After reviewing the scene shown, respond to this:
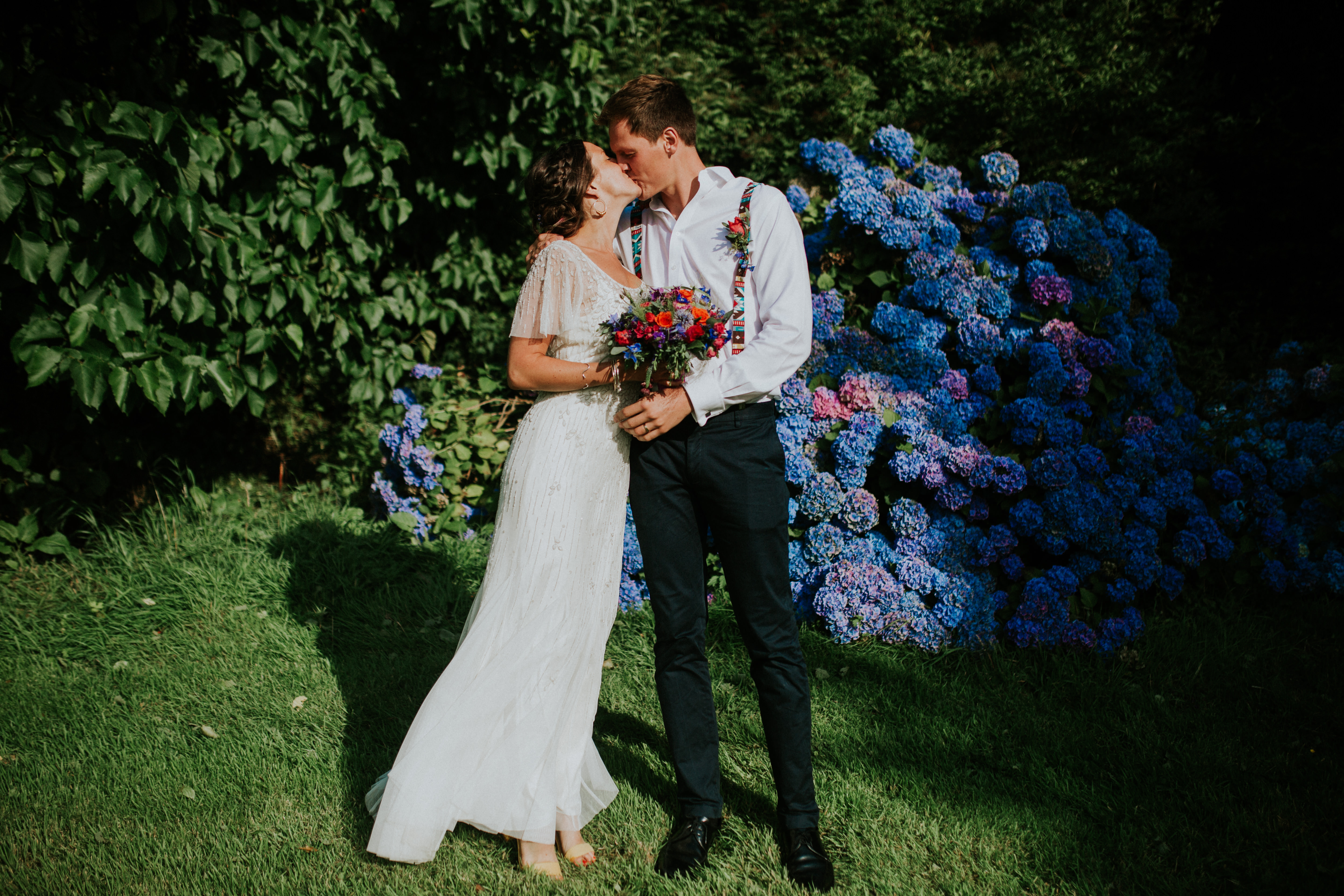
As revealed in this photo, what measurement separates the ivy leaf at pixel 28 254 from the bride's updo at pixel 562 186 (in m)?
2.26

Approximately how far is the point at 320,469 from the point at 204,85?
2294 mm

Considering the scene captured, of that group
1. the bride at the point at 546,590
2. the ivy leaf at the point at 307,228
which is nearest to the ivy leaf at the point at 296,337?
the ivy leaf at the point at 307,228

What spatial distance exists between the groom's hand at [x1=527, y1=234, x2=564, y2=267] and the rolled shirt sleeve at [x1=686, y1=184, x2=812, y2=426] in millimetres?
607

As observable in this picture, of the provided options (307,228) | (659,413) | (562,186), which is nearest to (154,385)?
(307,228)

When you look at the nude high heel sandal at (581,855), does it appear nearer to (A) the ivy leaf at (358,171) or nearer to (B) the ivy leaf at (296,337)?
(B) the ivy leaf at (296,337)

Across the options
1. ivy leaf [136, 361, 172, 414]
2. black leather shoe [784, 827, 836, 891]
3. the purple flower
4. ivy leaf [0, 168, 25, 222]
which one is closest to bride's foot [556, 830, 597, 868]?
black leather shoe [784, 827, 836, 891]

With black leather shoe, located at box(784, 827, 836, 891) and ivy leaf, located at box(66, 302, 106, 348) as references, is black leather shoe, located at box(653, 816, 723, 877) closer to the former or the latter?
black leather shoe, located at box(784, 827, 836, 891)

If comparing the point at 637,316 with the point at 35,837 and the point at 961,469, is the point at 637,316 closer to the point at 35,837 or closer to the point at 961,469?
the point at 961,469

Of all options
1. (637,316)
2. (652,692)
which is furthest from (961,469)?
(637,316)

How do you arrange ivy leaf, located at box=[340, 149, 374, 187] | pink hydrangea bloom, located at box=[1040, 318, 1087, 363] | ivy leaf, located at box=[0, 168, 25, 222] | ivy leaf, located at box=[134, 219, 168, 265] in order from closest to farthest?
1. ivy leaf, located at box=[0, 168, 25, 222]
2. ivy leaf, located at box=[134, 219, 168, 265]
3. pink hydrangea bloom, located at box=[1040, 318, 1087, 363]
4. ivy leaf, located at box=[340, 149, 374, 187]

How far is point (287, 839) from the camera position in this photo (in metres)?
2.65

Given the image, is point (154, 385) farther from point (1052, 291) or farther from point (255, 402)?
point (1052, 291)

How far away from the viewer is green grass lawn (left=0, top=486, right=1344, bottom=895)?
2.50 meters

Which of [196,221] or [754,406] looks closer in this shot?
[754,406]
